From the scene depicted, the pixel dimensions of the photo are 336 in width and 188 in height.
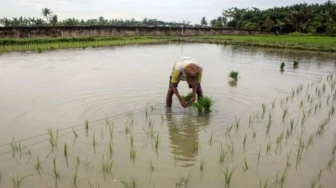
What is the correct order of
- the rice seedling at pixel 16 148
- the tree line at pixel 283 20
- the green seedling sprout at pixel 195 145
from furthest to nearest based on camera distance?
the tree line at pixel 283 20
the green seedling sprout at pixel 195 145
the rice seedling at pixel 16 148

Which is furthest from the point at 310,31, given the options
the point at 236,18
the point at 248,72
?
the point at 248,72

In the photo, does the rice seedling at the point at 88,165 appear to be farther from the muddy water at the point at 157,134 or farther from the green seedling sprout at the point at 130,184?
the green seedling sprout at the point at 130,184

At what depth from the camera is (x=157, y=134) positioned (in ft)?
15.9

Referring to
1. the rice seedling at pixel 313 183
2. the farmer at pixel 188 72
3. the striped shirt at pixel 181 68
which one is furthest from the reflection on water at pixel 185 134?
the rice seedling at pixel 313 183

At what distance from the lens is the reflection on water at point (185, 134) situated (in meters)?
4.15

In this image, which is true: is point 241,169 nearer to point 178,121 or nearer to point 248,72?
point 178,121

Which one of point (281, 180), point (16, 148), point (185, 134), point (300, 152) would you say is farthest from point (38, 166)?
point (300, 152)

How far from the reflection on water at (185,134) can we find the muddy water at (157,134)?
0.05ft

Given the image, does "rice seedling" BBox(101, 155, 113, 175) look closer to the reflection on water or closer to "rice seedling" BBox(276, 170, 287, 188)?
the reflection on water

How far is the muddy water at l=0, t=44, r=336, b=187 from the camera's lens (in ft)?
11.9

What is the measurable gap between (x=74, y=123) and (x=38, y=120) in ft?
2.13

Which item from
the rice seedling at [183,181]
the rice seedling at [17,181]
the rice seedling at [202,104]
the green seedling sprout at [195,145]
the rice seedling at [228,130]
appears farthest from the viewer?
the rice seedling at [202,104]

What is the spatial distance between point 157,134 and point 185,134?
0.43 meters

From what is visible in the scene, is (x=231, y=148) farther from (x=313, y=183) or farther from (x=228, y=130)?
(x=313, y=183)
